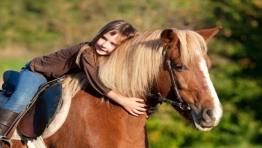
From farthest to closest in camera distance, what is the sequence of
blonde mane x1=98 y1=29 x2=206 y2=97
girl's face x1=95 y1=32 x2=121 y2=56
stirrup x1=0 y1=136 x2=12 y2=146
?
1. girl's face x1=95 y1=32 x2=121 y2=56
2. stirrup x1=0 y1=136 x2=12 y2=146
3. blonde mane x1=98 y1=29 x2=206 y2=97

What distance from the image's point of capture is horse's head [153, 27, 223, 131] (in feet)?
13.7

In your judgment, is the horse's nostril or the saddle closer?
the horse's nostril

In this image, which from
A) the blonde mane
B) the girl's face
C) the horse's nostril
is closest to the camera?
the horse's nostril

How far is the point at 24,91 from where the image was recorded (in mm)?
4691

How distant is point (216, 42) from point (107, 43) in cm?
1639

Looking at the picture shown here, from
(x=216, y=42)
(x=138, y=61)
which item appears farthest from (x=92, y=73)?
(x=216, y=42)

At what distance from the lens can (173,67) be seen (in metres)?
4.36

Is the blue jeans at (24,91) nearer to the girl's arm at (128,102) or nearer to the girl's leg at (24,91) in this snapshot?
the girl's leg at (24,91)

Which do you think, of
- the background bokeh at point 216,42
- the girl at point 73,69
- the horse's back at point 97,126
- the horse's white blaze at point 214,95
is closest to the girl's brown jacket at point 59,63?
the girl at point 73,69

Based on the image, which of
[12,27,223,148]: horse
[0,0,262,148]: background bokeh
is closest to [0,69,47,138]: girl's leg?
[12,27,223,148]: horse

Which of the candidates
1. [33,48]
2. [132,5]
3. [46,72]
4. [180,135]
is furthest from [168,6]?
[46,72]

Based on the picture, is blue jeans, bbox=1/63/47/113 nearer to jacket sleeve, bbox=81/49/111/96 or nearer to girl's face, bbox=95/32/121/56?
jacket sleeve, bbox=81/49/111/96

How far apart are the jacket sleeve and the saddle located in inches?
11.4

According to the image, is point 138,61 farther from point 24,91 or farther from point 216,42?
point 216,42
